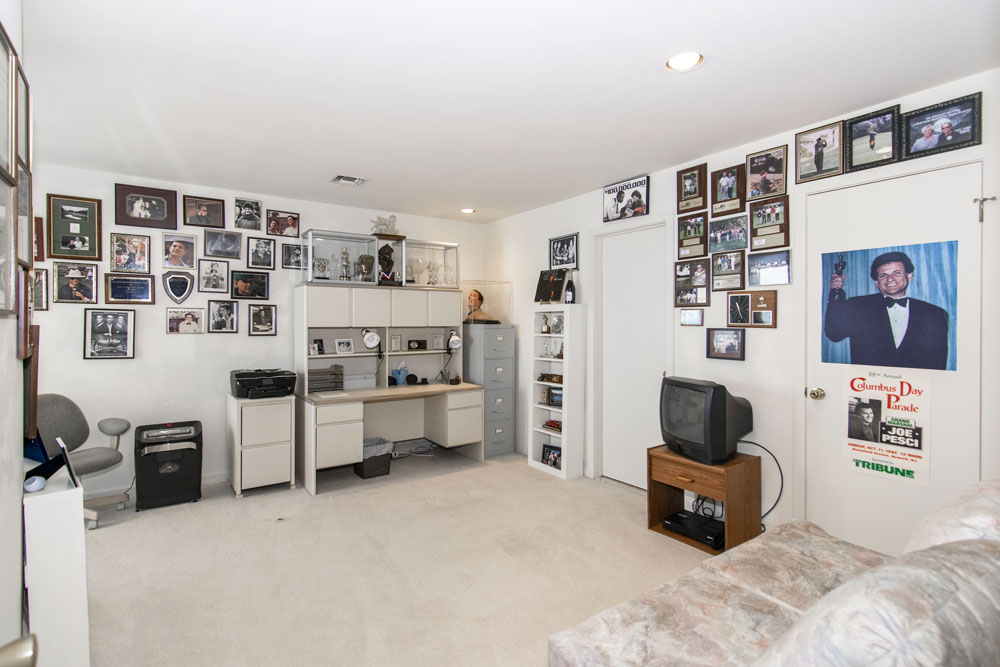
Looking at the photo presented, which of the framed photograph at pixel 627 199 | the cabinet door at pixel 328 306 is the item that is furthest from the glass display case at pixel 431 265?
the framed photograph at pixel 627 199

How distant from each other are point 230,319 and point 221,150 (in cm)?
155

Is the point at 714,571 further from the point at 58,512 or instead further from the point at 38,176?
the point at 38,176

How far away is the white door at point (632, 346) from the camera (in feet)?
12.9

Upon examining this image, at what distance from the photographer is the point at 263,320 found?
178 inches

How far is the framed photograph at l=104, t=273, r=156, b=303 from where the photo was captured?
3.90 m

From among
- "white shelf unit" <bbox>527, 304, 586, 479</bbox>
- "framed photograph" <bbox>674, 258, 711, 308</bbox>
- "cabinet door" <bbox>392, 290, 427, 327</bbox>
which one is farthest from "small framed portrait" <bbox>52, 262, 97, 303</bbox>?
"framed photograph" <bbox>674, 258, 711, 308</bbox>

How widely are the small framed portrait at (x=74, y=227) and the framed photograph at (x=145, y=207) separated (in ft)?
0.49

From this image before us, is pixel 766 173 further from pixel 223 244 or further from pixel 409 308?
pixel 223 244

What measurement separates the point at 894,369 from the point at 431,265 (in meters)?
3.85

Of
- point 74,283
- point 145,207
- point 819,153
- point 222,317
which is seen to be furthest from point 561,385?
point 74,283

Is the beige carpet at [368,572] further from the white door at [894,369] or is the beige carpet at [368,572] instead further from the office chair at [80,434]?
the white door at [894,369]

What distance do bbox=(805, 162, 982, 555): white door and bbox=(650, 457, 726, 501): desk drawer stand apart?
0.57 m

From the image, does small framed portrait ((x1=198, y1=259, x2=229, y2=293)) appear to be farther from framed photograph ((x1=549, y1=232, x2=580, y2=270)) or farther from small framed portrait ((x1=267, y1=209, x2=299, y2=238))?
framed photograph ((x1=549, y1=232, x2=580, y2=270))

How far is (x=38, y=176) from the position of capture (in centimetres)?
367
